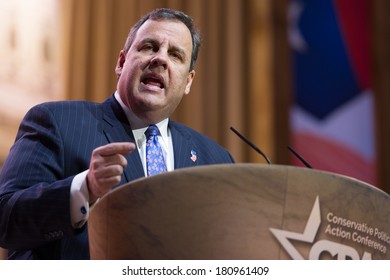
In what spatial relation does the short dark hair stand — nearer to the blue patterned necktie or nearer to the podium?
the blue patterned necktie

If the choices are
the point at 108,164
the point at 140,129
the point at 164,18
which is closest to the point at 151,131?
the point at 140,129

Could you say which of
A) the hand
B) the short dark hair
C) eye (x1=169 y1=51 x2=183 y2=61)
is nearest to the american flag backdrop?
the short dark hair

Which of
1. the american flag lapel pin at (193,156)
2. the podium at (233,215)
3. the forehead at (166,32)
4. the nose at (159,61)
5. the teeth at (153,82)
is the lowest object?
the american flag lapel pin at (193,156)

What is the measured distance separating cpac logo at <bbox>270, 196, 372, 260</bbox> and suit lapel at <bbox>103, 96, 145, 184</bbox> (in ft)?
2.08

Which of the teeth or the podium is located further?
the teeth

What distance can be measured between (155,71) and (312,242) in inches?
37.1

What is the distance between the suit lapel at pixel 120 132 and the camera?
1.78 metres

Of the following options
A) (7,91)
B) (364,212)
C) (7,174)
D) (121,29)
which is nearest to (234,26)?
(121,29)

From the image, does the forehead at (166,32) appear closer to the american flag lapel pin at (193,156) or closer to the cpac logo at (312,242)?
the american flag lapel pin at (193,156)

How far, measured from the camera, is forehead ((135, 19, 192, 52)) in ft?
6.88

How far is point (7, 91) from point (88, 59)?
0.54m

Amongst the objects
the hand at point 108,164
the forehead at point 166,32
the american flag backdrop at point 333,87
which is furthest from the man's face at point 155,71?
the american flag backdrop at point 333,87

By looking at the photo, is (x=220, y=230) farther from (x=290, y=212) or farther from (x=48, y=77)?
→ (x=48, y=77)

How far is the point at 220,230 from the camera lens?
1204 millimetres
